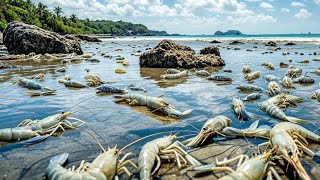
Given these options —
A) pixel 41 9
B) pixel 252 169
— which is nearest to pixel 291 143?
pixel 252 169

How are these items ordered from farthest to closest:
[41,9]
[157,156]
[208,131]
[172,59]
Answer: [41,9], [172,59], [208,131], [157,156]

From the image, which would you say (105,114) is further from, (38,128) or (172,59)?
(172,59)

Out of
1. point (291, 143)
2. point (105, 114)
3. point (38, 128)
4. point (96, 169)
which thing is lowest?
point (105, 114)

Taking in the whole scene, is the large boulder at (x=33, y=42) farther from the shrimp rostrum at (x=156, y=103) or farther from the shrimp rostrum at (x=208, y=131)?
the shrimp rostrum at (x=208, y=131)

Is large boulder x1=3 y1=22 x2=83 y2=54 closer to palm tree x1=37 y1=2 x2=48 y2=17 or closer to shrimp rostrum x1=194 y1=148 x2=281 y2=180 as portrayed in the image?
shrimp rostrum x1=194 y1=148 x2=281 y2=180

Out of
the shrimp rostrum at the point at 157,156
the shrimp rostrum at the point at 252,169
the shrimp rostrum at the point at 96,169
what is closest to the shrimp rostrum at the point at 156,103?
the shrimp rostrum at the point at 157,156

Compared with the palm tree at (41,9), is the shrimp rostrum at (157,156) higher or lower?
lower

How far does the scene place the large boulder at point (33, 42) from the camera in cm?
2859

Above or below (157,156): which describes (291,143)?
above

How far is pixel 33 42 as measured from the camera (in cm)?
2867

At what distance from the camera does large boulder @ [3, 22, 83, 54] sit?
2859 centimetres

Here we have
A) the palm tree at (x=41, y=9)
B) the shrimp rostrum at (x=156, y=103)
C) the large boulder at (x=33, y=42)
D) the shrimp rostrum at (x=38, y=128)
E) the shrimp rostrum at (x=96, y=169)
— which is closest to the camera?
the shrimp rostrum at (x=96, y=169)

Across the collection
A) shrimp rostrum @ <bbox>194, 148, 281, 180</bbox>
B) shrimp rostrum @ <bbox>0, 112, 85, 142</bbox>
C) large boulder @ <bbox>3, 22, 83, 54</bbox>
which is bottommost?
shrimp rostrum @ <bbox>0, 112, 85, 142</bbox>

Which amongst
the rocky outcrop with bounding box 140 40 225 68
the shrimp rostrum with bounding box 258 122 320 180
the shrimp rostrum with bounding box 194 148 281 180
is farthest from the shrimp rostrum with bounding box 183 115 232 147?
the rocky outcrop with bounding box 140 40 225 68
